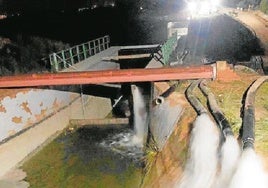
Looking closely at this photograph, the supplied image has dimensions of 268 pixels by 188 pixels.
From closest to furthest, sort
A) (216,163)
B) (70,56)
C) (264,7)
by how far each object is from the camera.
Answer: (216,163), (70,56), (264,7)

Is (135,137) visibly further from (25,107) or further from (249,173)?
(249,173)

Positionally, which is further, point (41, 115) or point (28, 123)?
point (41, 115)

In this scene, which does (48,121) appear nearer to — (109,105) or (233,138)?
(109,105)

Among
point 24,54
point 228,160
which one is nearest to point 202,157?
point 228,160

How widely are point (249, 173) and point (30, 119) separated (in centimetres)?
892

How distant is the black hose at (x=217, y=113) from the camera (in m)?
6.61

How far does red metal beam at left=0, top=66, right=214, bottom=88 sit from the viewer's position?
10.1 m

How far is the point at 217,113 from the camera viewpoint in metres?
7.62

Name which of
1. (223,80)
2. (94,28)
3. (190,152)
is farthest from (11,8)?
(190,152)

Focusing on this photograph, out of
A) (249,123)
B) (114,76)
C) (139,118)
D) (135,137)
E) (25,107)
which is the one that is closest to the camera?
(249,123)

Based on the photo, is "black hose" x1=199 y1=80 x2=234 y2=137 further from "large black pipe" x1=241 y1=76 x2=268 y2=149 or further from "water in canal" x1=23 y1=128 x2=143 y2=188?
"water in canal" x1=23 y1=128 x2=143 y2=188

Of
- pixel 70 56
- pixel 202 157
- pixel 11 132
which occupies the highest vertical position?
pixel 70 56

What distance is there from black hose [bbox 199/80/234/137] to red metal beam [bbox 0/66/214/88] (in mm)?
620

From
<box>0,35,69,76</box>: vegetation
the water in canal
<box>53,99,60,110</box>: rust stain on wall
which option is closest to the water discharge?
the water in canal
